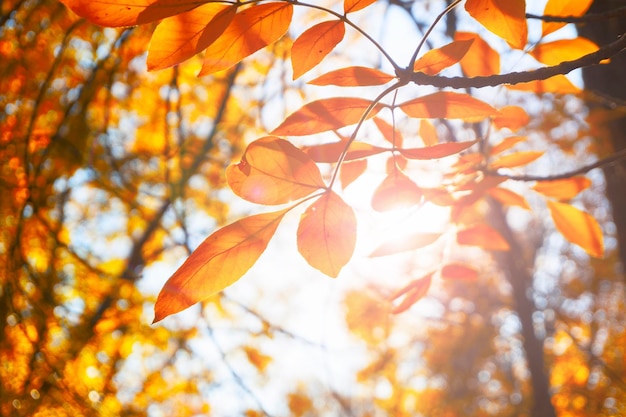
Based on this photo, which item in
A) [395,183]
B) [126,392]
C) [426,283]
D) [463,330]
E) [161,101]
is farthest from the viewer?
[463,330]

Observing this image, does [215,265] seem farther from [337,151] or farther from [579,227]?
[579,227]

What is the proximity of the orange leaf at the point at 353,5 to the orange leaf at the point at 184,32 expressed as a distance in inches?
3.4

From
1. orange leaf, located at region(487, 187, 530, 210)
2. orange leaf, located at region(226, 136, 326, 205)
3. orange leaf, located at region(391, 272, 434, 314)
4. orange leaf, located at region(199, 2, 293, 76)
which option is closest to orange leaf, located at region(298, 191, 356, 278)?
orange leaf, located at region(226, 136, 326, 205)

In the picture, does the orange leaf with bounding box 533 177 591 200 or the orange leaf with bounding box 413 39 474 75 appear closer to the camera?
the orange leaf with bounding box 413 39 474 75

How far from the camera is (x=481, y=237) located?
62 centimetres

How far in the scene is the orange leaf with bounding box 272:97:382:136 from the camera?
345 millimetres

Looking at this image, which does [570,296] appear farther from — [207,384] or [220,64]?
[220,64]

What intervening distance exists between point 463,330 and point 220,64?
696cm

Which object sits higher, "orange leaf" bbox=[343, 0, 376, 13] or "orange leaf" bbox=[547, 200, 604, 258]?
"orange leaf" bbox=[343, 0, 376, 13]

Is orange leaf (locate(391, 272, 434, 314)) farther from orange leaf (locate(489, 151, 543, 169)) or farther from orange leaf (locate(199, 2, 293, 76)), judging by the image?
orange leaf (locate(199, 2, 293, 76))

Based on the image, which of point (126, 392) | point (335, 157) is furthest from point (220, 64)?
point (126, 392)

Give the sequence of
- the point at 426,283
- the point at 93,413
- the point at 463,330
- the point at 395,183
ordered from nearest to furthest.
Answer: the point at 395,183, the point at 426,283, the point at 93,413, the point at 463,330

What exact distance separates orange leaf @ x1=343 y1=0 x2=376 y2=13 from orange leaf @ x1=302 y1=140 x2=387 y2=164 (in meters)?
0.10

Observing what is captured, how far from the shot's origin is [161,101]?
2.13 m
